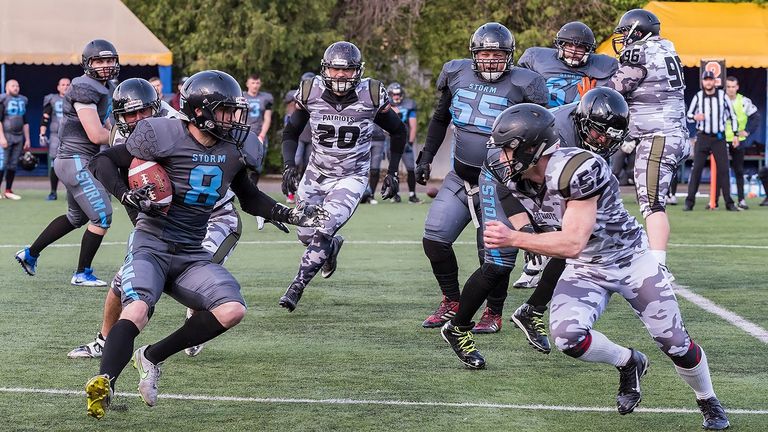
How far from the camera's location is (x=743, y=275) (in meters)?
10.4

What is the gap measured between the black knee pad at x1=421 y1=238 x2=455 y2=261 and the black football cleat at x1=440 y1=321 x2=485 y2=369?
1.14 meters

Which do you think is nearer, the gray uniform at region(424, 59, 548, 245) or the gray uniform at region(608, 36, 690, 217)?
the gray uniform at region(424, 59, 548, 245)

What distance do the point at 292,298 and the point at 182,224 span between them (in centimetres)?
266

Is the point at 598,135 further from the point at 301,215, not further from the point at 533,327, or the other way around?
the point at 533,327

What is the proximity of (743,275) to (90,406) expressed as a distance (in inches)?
268

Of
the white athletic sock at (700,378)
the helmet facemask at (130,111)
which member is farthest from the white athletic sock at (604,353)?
the helmet facemask at (130,111)

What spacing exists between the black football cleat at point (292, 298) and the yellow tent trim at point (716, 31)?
50.7 feet

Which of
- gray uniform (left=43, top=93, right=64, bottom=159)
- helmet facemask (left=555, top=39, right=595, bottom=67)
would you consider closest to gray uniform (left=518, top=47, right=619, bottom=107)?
helmet facemask (left=555, top=39, right=595, bottom=67)

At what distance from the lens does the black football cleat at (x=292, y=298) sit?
27.9 ft

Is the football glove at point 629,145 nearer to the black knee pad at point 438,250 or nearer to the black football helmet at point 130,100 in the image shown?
the black knee pad at point 438,250

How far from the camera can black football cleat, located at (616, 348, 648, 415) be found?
5516mm

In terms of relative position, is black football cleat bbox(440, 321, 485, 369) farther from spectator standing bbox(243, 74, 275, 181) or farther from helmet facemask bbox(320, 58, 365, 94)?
spectator standing bbox(243, 74, 275, 181)

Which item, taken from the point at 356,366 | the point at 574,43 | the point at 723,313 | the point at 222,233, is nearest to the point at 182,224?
the point at 356,366

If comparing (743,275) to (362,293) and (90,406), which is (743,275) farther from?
(90,406)
